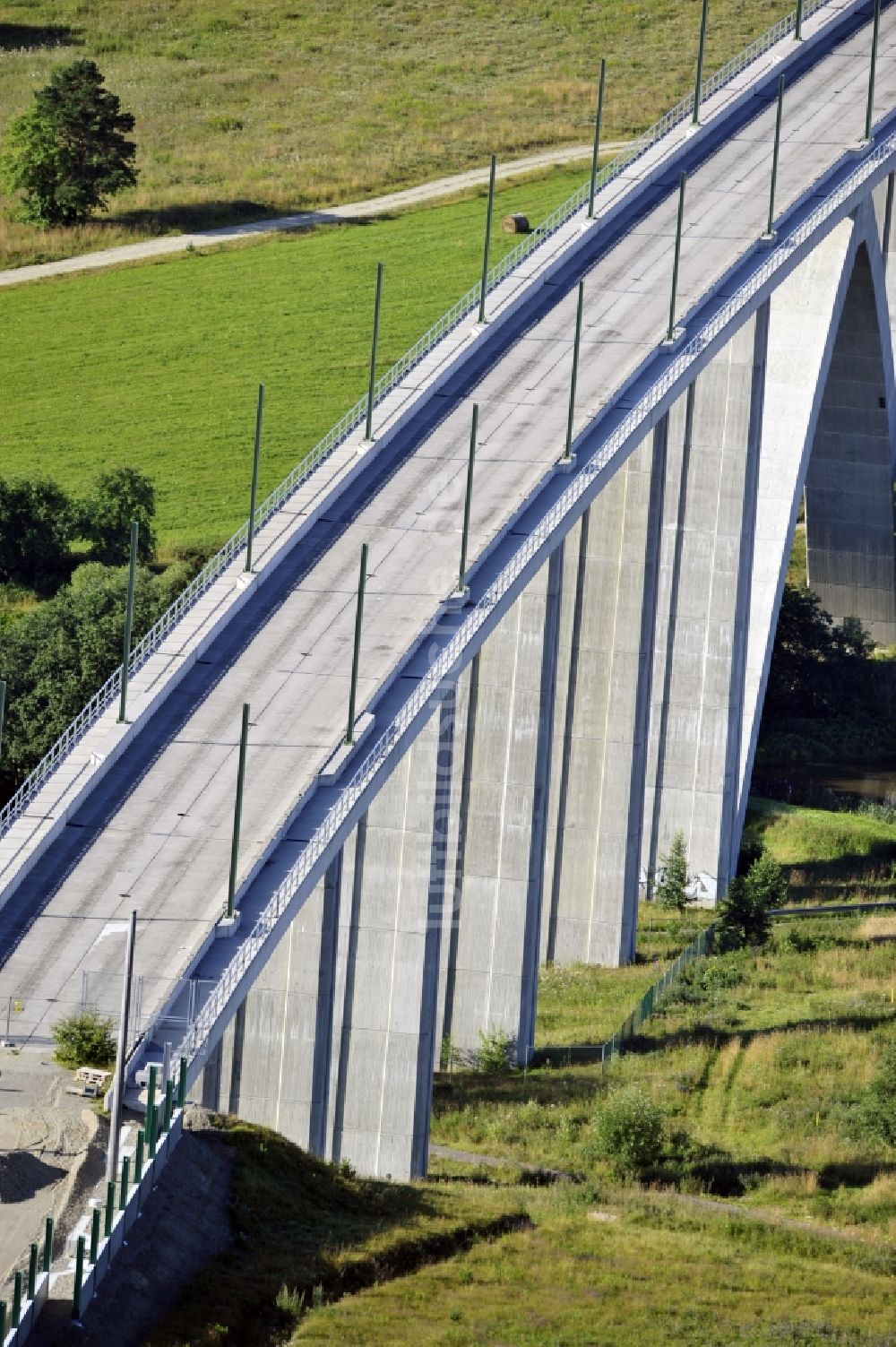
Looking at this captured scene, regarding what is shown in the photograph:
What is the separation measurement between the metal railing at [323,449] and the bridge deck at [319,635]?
4.68 feet

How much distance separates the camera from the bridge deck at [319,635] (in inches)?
2174

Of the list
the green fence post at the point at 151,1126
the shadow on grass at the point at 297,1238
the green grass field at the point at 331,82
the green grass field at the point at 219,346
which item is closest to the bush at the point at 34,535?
the green grass field at the point at 219,346

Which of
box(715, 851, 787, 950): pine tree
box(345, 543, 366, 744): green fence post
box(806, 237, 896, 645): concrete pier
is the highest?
box(806, 237, 896, 645): concrete pier

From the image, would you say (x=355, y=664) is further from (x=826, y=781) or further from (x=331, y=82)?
(x=331, y=82)

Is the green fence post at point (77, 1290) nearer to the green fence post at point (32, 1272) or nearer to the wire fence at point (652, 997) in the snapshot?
the green fence post at point (32, 1272)

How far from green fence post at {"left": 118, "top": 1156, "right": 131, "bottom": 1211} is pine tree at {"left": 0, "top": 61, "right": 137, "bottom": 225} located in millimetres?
91008

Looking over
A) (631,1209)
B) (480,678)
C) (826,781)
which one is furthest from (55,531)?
(631,1209)

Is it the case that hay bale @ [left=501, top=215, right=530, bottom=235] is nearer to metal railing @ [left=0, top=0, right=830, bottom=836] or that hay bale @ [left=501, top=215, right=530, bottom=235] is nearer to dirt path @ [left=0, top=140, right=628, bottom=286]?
dirt path @ [left=0, top=140, right=628, bottom=286]

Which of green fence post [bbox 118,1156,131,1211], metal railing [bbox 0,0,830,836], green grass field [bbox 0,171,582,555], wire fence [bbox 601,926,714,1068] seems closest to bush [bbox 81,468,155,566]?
green grass field [bbox 0,171,582,555]

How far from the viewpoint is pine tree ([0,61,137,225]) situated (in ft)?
429

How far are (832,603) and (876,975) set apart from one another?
4272cm

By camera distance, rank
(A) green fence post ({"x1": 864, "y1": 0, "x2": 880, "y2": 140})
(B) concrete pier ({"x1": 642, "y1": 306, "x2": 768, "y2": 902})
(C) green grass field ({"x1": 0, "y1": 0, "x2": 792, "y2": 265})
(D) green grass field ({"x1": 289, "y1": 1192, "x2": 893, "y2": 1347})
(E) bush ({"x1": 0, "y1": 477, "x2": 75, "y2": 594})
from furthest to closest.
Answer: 1. (C) green grass field ({"x1": 0, "y1": 0, "x2": 792, "y2": 265})
2. (E) bush ({"x1": 0, "y1": 477, "x2": 75, "y2": 594})
3. (A) green fence post ({"x1": 864, "y1": 0, "x2": 880, "y2": 140})
4. (B) concrete pier ({"x1": 642, "y1": 306, "x2": 768, "y2": 902})
5. (D) green grass field ({"x1": 289, "y1": 1192, "x2": 893, "y2": 1347})

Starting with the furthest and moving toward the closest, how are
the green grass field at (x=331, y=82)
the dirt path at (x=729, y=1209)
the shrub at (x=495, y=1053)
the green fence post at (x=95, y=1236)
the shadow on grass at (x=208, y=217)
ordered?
the green grass field at (x=331, y=82)
the shadow on grass at (x=208, y=217)
the shrub at (x=495, y=1053)
the dirt path at (x=729, y=1209)
the green fence post at (x=95, y=1236)

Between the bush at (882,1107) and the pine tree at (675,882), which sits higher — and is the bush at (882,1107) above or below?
below
